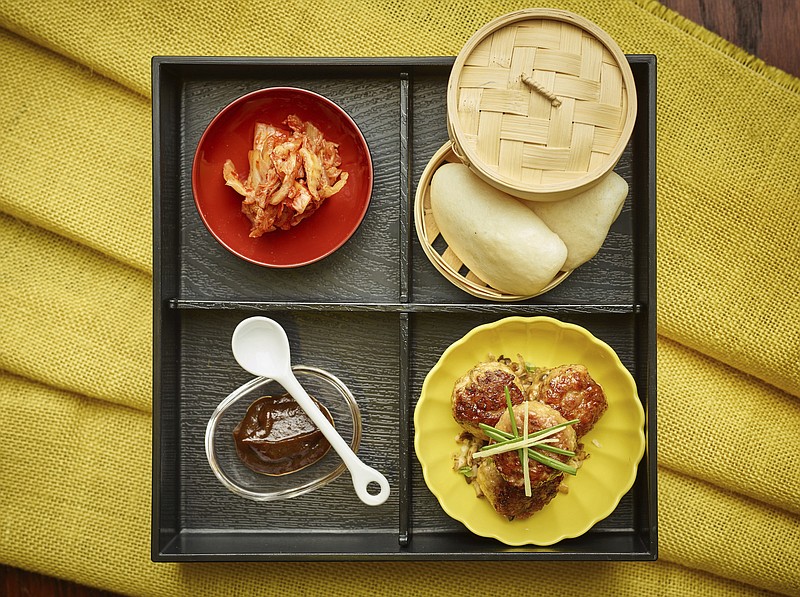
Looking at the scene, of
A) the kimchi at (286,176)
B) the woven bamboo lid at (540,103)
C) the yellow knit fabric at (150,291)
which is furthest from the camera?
the yellow knit fabric at (150,291)

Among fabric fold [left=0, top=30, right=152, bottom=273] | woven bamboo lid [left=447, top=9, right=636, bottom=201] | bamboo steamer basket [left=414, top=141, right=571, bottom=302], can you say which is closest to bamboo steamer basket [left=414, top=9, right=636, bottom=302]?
woven bamboo lid [left=447, top=9, right=636, bottom=201]

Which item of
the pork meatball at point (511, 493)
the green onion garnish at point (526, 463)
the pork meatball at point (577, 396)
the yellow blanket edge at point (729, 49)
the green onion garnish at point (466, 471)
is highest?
the yellow blanket edge at point (729, 49)

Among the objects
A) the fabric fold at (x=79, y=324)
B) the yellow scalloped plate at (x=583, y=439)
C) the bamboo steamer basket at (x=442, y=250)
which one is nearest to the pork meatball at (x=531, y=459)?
the yellow scalloped plate at (x=583, y=439)

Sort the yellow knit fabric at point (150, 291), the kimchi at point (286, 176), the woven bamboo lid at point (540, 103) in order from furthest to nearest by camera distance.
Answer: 1. the yellow knit fabric at point (150, 291)
2. the kimchi at point (286, 176)
3. the woven bamboo lid at point (540, 103)

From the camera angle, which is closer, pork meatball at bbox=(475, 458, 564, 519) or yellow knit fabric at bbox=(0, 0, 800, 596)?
pork meatball at bbox=(475, 458, 564, 519)

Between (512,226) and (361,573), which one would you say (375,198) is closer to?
(512,226)

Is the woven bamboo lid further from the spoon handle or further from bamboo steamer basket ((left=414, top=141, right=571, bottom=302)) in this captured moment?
the spoon handle

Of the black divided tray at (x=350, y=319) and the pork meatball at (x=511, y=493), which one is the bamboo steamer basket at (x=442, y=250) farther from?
the pork meatball at (x=511, y=493)

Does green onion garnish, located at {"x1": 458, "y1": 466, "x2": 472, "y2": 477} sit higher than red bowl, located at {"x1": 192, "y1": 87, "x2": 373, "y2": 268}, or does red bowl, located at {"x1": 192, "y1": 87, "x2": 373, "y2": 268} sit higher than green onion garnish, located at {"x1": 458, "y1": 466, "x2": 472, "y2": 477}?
red bowl, located at {"x1": 192, "y1": 87, "x2": 373, "y2": 268}
